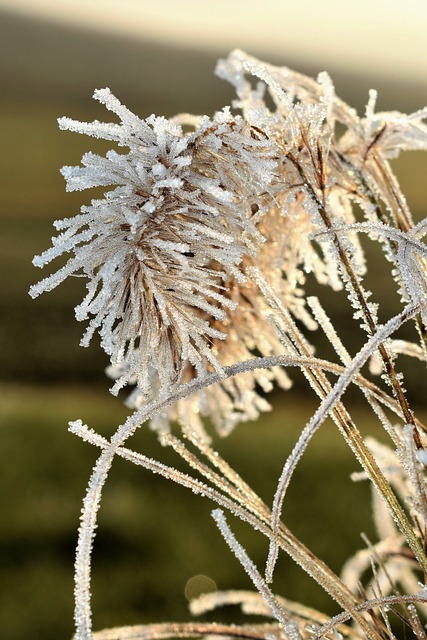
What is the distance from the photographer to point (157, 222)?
1.52 feet

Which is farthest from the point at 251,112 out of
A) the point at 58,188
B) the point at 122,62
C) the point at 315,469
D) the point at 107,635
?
the point at 122,62

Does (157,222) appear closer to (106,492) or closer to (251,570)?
(251,570)

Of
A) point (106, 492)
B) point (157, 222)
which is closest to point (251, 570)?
point (157, 222)

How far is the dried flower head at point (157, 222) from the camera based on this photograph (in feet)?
1.51

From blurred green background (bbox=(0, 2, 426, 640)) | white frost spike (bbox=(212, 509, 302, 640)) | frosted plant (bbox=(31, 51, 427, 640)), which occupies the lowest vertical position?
white frost spike (bbox=(212, 509, 302, 640))

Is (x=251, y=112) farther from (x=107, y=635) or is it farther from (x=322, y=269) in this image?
(x=107, y=635)

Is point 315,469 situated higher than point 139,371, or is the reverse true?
point 315,469

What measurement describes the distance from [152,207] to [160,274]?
5 cm

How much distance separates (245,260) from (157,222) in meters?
0.15

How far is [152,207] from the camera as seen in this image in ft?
1.49

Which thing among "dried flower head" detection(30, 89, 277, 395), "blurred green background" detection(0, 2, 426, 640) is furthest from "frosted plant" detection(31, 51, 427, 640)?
"blurred green background" detection(0, 2, 426, 640)

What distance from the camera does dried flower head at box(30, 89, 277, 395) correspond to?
1.51ft

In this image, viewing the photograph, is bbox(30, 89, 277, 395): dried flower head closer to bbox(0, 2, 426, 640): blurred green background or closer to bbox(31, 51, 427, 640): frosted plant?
bbox(31, 51, 427, 640): frosted plant

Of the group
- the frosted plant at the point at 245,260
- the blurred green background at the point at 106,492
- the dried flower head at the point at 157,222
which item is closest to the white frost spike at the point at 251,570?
the frosted plant at the point at 245,260
